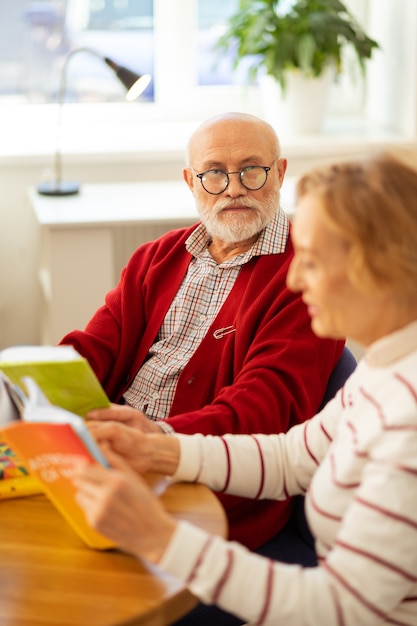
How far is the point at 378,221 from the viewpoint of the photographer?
3.49 feet

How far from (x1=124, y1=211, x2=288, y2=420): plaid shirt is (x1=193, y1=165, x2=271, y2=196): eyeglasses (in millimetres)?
82

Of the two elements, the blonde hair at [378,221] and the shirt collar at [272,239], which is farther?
the shirt collar at [272,239]

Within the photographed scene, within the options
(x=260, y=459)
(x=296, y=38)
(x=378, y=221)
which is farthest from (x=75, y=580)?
(x=296, y=38)

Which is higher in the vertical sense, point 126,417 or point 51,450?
point 51,450

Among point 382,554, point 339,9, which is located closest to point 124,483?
point 382,554

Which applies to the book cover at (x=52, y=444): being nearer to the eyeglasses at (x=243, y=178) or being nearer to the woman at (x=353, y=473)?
→ the woman at (x=353, y=473)

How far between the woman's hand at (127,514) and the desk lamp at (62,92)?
224 cm

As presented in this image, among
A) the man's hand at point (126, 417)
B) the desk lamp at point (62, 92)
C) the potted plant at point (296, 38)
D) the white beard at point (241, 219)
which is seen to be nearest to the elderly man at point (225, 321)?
the white beard at point (241, 219)

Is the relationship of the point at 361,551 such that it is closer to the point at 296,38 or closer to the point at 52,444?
the point at 52,444

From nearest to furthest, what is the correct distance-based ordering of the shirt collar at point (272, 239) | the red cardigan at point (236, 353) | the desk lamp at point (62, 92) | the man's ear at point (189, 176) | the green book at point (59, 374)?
the green book at point (59, 374) → the red cardigan at point (236, 353) → the shirt collar at point (272, 239) → the man's ear at point (189, 176) → the desk lamp at point (62, 92)

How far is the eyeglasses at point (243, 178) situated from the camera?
80.5 inches

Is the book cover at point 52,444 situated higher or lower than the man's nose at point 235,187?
lower

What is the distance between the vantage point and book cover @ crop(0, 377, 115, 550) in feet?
3.58

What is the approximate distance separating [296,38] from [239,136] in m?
1.64
